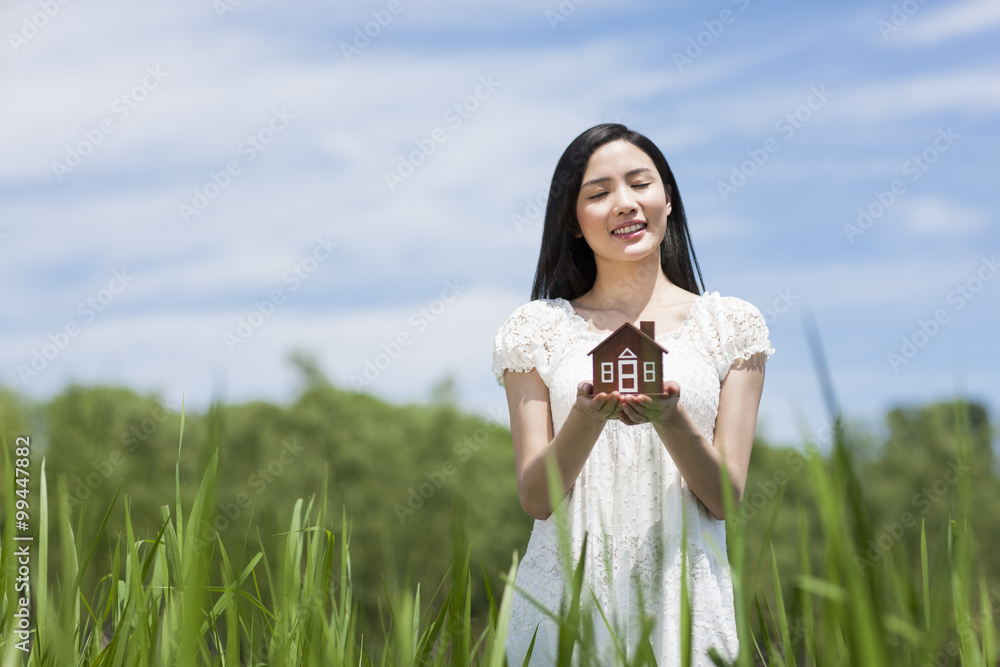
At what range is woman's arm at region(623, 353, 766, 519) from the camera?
7.50ft

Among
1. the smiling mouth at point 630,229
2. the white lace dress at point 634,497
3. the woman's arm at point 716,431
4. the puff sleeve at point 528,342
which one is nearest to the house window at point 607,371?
the woman's arm at point 716,431

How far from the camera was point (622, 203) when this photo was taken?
279cm

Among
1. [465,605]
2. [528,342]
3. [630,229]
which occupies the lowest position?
[465,605]

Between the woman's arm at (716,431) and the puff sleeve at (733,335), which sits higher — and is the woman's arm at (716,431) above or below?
below

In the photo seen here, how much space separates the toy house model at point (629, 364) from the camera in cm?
237

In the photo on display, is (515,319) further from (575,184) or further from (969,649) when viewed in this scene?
(969,649)

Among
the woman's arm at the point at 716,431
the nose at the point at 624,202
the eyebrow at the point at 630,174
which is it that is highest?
the eyebrow at the point at 630,174

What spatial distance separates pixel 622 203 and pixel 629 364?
0.65m

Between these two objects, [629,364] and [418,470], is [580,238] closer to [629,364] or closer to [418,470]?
[629,364]
